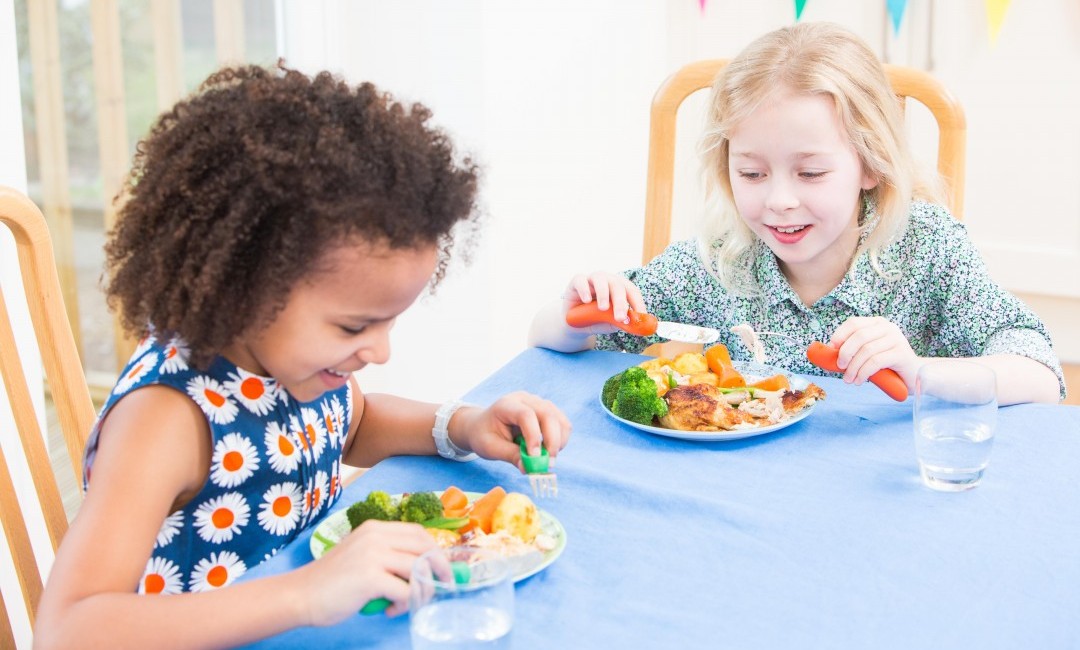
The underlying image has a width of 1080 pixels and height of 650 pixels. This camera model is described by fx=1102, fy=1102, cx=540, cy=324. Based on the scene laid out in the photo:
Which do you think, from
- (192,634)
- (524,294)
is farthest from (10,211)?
(524,294)

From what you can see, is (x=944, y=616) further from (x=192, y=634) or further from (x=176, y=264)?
(x=176, y=264)

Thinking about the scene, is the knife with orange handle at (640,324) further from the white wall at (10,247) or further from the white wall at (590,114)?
the white wall at (590,114)

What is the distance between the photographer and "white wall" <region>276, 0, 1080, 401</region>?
2.38 metres

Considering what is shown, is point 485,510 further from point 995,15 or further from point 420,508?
point 995,15

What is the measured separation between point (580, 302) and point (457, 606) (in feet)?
2.37

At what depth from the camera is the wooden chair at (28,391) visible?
3.24ft

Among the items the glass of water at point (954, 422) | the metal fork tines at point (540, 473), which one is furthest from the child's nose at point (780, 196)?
the metal fork tines at point (540, 473)

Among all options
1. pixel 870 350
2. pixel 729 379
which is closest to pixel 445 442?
pixel 729 379

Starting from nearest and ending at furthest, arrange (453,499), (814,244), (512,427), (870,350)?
(453,499), (512,427), (870,350), (814,244)

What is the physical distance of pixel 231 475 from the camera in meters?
0.88

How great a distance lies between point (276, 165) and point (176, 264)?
0.36 ft

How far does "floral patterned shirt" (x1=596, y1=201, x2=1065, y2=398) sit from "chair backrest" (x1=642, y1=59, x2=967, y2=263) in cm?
8

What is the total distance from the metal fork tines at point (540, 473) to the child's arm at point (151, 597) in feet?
→ 0.71

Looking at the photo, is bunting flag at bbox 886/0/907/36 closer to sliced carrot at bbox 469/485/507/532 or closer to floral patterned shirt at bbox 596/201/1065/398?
floral patterned shirt at bbox 596/201/1065/398
